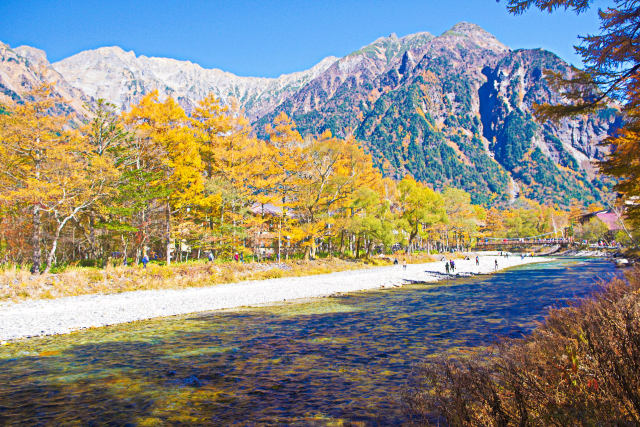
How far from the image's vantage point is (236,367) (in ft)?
25.9

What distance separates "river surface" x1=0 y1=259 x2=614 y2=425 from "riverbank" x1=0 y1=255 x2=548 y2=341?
52.1 inches

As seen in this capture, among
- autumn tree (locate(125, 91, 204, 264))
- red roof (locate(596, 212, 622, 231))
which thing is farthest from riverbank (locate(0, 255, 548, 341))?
red roof (locate(596, 212, 622, 231))

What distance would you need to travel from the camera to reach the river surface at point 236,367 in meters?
5.62

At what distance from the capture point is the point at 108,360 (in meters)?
8.50

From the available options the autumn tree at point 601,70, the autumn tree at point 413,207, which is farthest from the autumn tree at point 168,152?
the autumn tree at point 413,207

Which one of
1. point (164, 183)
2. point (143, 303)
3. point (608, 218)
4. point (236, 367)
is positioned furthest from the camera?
point (608, 218)

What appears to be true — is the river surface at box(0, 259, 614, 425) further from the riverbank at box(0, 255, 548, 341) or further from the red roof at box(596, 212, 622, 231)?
the red roof at box(596, 212, 622, 231)

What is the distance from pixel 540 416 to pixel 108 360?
9244 mm

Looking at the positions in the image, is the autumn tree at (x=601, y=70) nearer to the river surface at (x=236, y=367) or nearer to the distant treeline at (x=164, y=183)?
the river surface at (x=236, y=367)

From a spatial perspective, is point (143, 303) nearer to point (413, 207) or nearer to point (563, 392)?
point (563, 392)

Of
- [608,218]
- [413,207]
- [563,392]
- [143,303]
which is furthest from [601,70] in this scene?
[608,218]

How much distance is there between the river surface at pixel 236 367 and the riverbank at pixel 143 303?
4.34ft

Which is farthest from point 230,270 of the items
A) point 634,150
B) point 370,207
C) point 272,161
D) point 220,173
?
point 634,150

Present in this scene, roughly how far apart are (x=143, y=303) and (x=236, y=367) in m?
10.9
